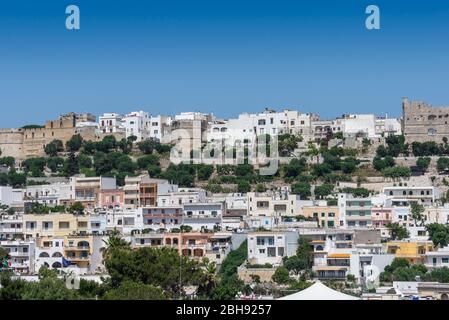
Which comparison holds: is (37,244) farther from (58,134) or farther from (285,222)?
(58,134)

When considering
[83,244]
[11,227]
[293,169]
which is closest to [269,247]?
[83,244]

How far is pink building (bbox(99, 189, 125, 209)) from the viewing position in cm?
2595

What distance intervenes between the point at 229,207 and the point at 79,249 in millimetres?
4644

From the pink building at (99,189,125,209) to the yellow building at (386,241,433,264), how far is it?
806 centimetres

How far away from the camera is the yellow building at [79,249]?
20438 millimetres

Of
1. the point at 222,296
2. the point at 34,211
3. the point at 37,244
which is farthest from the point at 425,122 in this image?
the point at 222,296

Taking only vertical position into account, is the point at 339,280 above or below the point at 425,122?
below

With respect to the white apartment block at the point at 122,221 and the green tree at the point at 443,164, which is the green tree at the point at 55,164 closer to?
the white apartment block at the point at 122,221

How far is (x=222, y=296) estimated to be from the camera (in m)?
14.7

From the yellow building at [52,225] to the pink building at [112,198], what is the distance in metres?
3.32

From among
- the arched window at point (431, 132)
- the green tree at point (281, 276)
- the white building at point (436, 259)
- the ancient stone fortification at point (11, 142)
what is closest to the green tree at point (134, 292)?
the green tree at point (281, 276)

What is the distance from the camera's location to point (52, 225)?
2220cm

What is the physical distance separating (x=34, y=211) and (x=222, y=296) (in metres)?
10.6

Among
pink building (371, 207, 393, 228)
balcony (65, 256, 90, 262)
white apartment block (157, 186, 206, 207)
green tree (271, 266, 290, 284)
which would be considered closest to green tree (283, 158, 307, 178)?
white apartment block (157, 186, 206, 207)
